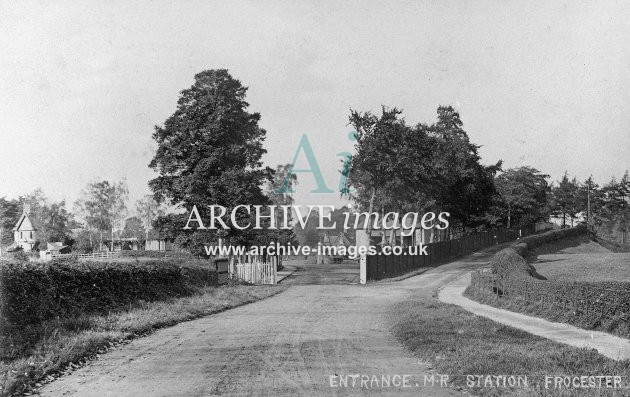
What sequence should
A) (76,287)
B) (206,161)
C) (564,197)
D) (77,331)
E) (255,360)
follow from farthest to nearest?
(564,197)
(206,161)
(76,287)
(77,331)
(255,360)

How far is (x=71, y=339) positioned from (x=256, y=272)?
25.6 meters

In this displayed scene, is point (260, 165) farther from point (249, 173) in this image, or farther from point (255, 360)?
point (255, 360)

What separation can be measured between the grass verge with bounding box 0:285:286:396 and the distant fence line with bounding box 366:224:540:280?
75.7ft

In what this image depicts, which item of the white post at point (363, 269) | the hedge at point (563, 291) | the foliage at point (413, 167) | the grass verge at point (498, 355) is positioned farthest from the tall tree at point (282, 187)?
the grass verge at point (498, 355)

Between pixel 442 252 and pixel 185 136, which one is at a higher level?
pixel 185 136

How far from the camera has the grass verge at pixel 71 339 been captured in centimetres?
957

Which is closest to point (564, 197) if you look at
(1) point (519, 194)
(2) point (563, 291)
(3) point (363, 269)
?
(1) point (519, 194)

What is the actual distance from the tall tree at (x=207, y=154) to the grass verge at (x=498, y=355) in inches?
891

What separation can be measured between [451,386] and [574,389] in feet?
5.76

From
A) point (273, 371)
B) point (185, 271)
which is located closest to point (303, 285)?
point (185, 271)

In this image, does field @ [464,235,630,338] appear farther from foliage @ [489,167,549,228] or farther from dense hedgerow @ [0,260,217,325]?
foliage @ [489,167,549,228]

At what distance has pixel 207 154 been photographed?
123 feet

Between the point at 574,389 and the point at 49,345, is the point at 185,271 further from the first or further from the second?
the point at 574,389

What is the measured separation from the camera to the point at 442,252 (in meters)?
57.4
